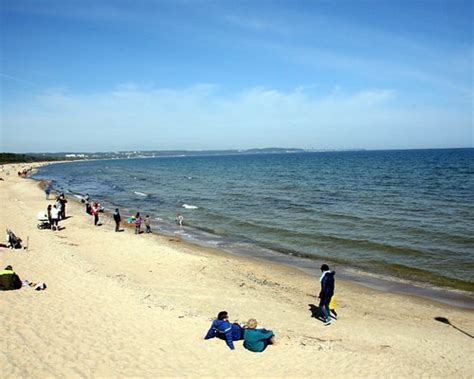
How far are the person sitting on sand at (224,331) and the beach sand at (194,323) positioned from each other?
0.18 meters

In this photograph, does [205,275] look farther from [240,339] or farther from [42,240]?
[42,240]

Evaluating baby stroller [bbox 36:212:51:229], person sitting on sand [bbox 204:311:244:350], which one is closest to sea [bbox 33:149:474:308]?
baby stroller [bbox 36:212:51:229]

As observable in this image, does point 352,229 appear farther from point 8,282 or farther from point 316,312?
point 8,282

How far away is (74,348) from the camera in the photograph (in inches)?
340

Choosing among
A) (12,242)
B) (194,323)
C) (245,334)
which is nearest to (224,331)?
(245,334)

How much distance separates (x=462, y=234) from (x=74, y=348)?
69.2 ft

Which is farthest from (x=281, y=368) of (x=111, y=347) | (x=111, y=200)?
(x=111, y=200)

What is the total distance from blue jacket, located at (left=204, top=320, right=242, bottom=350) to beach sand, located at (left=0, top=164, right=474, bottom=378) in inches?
6.9

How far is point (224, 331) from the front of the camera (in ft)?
30.9

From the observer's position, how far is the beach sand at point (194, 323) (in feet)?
27.2

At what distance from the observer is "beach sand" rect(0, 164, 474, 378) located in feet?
27.2

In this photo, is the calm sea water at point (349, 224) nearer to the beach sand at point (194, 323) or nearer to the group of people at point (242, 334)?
the beach sand at point (194, 323)

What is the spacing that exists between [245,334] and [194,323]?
1829mm

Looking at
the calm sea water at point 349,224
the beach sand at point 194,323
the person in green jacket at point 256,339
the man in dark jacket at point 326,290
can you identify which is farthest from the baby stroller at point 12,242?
the man in dark jacket at point 326,290
